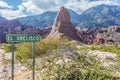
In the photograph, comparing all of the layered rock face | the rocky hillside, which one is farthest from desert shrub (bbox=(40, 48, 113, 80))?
the rocky hillside

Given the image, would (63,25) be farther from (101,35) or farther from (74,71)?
(74,71)

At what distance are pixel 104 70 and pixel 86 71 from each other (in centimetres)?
66

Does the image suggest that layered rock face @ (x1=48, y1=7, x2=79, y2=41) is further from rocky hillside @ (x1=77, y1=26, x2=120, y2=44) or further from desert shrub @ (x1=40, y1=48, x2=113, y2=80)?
desert shrub @ (x1=40, y1=48, x2=113, y2=80)

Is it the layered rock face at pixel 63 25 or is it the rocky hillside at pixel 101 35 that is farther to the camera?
the rocky hillside at pixel 101 35

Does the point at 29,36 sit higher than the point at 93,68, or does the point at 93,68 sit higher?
the point at 29,36

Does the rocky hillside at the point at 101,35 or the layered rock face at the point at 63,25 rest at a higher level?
the layered rock face at the point at 63,25

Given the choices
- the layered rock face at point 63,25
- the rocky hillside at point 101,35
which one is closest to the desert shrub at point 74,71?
the layered rock face at point 63,25

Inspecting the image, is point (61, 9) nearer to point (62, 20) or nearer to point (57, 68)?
point (62, 20)

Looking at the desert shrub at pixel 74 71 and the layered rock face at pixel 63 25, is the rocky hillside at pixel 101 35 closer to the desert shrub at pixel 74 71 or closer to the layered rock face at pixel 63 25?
the layered rock face at pixel 63 25

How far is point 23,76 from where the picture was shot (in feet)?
50.1

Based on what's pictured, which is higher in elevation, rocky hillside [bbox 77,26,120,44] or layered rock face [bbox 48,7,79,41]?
layered rock face [bbox 48,7,79,41]

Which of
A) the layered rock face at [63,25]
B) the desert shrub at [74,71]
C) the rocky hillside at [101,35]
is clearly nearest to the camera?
the desert shrub at [74,71]

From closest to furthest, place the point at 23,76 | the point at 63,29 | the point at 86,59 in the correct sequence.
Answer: the point at 86,59, the point at 23,76, the point at 63,29

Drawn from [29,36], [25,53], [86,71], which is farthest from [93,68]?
[25,53]
